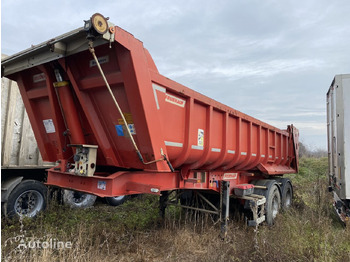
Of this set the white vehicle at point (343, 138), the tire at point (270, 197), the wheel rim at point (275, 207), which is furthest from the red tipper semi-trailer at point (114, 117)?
the white vehicle at point (343, 138)

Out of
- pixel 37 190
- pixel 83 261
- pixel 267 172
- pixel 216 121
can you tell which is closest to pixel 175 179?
pixel 216 121

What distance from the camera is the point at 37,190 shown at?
20.5 feet

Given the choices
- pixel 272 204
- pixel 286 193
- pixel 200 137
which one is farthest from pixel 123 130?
pixel 286 193

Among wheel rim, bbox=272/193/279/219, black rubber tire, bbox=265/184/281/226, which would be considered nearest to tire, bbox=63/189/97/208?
black rubber tire, bbox=265/184/281/226

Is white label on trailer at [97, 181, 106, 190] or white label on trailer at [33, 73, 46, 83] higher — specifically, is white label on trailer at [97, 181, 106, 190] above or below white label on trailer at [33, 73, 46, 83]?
below

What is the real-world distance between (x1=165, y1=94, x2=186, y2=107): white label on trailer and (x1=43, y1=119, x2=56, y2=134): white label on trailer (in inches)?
74.4

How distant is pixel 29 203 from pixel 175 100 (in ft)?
15.0

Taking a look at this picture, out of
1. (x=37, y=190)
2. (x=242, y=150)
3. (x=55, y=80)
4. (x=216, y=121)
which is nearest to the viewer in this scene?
(x=55, y=80)

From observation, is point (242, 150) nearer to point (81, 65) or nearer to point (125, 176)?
point (125, 176)

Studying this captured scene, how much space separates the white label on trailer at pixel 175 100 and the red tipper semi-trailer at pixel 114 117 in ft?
0.04

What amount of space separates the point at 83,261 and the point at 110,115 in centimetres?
190

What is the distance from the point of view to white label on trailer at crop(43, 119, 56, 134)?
13.8 feet

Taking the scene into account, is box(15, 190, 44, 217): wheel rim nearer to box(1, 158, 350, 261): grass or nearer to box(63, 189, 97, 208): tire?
box(1, 158, 350, 261): grass

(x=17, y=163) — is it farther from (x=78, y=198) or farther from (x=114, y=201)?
(x=114, y=201)
